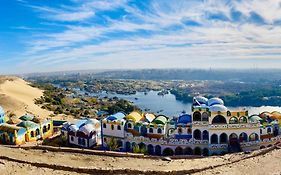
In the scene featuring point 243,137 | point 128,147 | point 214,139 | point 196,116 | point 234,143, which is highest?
point 196,116

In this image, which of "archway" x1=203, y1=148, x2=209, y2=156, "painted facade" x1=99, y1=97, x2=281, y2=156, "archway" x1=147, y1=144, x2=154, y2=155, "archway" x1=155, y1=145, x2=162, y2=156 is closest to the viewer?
"painted facade" x1=99, y1=97, x2=281, y2=156

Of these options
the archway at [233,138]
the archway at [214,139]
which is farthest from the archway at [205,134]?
the archway at [233,138]

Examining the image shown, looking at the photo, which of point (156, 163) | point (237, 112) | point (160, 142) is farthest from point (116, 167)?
point (237, 112)

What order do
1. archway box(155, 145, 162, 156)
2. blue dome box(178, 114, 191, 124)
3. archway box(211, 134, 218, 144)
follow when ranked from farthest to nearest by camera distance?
1. blue dome box(178, 114, 191, 124)
2. archway box(155, 145, 162, 156)
3. archway box(211, 134, 218, 144)

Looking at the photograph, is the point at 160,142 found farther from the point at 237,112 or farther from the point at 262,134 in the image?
the point at 262,134

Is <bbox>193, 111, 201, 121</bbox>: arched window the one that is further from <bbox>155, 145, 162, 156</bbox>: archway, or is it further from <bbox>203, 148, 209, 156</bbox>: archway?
<bbox>155, 145, 162, 156</bbox>: archway

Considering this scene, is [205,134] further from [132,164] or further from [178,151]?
[132,164]

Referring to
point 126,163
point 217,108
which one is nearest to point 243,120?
point 217,108

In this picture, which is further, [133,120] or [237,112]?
[133,120]

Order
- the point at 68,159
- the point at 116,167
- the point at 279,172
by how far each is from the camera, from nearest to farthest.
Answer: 1. the point at 279,172
2. the point at 116,167
3. the point at 68,159

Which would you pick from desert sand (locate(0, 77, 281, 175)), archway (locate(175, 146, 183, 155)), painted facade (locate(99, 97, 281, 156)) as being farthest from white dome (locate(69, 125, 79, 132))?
archway (locate(175, 146, 183, 155))

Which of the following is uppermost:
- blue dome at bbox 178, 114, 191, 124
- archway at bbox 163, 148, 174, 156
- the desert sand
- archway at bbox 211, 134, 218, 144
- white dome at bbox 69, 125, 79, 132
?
blue dome at bbox 178, 114, 191, 124
